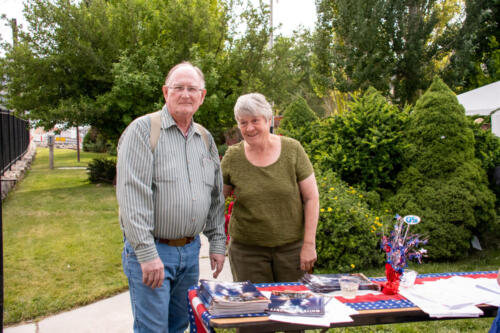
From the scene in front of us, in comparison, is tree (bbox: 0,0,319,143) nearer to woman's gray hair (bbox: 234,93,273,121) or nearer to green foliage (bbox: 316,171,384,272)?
green foliage (bbox: 316,171,384,272)

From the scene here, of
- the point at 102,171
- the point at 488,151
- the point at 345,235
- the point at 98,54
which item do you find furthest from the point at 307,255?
the point at 102,171

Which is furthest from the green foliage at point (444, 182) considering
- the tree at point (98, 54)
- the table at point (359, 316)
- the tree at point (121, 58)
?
the tree at point (98, 54)

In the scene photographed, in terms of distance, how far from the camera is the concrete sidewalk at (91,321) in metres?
3.88

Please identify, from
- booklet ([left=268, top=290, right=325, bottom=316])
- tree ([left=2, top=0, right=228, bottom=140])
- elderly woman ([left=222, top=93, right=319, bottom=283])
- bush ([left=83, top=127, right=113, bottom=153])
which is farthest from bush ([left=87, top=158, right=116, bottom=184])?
bush ([left=83, top=127, right=113, bottom=153])

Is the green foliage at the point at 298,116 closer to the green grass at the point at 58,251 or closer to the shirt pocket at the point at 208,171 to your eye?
the green grass at the point at 58,251

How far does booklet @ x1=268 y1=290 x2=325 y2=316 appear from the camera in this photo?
2.18m

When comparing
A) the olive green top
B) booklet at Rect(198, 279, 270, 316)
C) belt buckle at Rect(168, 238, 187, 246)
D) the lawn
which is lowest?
the lawn

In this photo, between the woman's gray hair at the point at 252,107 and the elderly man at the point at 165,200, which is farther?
the woman's gray hair at the point at 252,107

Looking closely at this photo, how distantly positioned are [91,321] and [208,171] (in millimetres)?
2359

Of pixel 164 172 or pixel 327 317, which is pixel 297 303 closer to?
pixel 327 317

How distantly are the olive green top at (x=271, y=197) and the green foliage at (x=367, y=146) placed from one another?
130 inches

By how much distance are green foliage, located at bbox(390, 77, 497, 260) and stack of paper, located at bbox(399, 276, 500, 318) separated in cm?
298

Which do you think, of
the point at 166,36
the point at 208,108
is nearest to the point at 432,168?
the point at 208,108

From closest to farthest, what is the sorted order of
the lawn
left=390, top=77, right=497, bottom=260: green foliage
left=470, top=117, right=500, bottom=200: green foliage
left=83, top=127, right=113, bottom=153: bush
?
the lawn → left=390, top=77, right=497, bottom=260: green foliage → left=470, top=117, right=500, bottom=200: green foliage → left=83, top=127, right=113, bottom=153: bush
